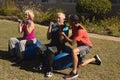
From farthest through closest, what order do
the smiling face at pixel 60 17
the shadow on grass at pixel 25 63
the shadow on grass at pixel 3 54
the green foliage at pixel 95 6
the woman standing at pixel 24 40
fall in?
the green foliage at pixel 95 6 → the shadow on grass at pixel 3 54 → the woman standing at pixel 24 40 → the shadow on grass at pixel 25 63 → the smiling face at pixel 60 17

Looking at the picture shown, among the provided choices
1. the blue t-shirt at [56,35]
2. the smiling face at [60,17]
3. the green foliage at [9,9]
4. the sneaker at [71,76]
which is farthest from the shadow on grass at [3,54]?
the green foliage at [9,9]

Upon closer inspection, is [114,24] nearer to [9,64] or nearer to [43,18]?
[43,18]

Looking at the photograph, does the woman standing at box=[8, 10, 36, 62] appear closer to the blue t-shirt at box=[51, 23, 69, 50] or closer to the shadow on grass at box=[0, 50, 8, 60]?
the shadow on grass at box=[0, 50, 8, 60]

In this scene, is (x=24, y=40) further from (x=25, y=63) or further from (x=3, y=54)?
(x=3, y=54)

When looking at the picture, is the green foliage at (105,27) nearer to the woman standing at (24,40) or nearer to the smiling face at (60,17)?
the woman standing at (24,40)

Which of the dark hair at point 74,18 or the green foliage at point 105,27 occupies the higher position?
the dark hair at point 74,18

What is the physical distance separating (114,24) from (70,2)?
6.75 m

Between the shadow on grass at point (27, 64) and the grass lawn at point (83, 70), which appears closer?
the grass lawn at point (83, 70)

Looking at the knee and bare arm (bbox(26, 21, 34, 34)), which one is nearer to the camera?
the knee

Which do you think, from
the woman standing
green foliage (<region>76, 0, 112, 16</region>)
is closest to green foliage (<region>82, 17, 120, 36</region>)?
green foliage (<region>76, 0, 112, 16</region>)

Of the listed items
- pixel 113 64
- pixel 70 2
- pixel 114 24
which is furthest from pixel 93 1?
pixel 113 64

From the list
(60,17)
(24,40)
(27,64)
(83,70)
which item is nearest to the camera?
(60,17)

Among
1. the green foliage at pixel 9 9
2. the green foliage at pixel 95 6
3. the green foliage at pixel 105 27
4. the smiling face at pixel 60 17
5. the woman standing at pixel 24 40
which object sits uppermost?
the smiling face at pixel 60 17

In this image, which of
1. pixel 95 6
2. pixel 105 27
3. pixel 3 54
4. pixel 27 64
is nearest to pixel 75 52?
pixel 27 64
